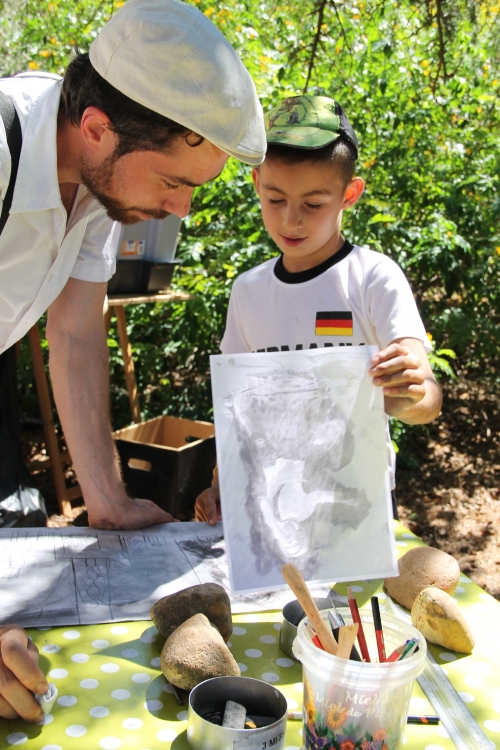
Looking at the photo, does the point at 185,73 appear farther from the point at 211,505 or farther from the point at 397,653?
the point at 397,653

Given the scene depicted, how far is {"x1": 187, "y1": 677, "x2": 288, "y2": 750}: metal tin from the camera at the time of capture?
0.82m

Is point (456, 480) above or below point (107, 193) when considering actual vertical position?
below

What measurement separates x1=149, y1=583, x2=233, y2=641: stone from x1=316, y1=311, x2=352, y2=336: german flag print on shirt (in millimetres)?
731

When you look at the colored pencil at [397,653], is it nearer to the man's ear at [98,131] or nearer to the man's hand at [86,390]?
the man's hand at [86,390]

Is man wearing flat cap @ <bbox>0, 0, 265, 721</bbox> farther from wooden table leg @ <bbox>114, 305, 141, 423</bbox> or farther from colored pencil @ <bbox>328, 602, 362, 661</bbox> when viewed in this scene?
wooden table leg @ <bbox>114, 305, 141, 423</bbox>

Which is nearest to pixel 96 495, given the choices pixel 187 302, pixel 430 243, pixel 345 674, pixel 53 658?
pixel 53 658

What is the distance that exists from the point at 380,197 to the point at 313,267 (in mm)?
2172

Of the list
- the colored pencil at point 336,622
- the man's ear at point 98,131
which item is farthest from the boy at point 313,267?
the colored pencil at point 336,622

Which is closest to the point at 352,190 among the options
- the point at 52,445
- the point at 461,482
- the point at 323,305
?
the point at 323,305

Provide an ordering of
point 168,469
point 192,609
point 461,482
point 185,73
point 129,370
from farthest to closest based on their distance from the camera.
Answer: point 461,482
point 129,370
point 168,469
point 185,73
point 192,609

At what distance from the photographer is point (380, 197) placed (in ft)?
12.2

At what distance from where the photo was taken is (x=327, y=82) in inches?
152

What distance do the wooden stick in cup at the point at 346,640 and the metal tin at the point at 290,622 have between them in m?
0.23

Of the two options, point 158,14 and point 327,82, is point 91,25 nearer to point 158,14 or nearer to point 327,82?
point 327,82
